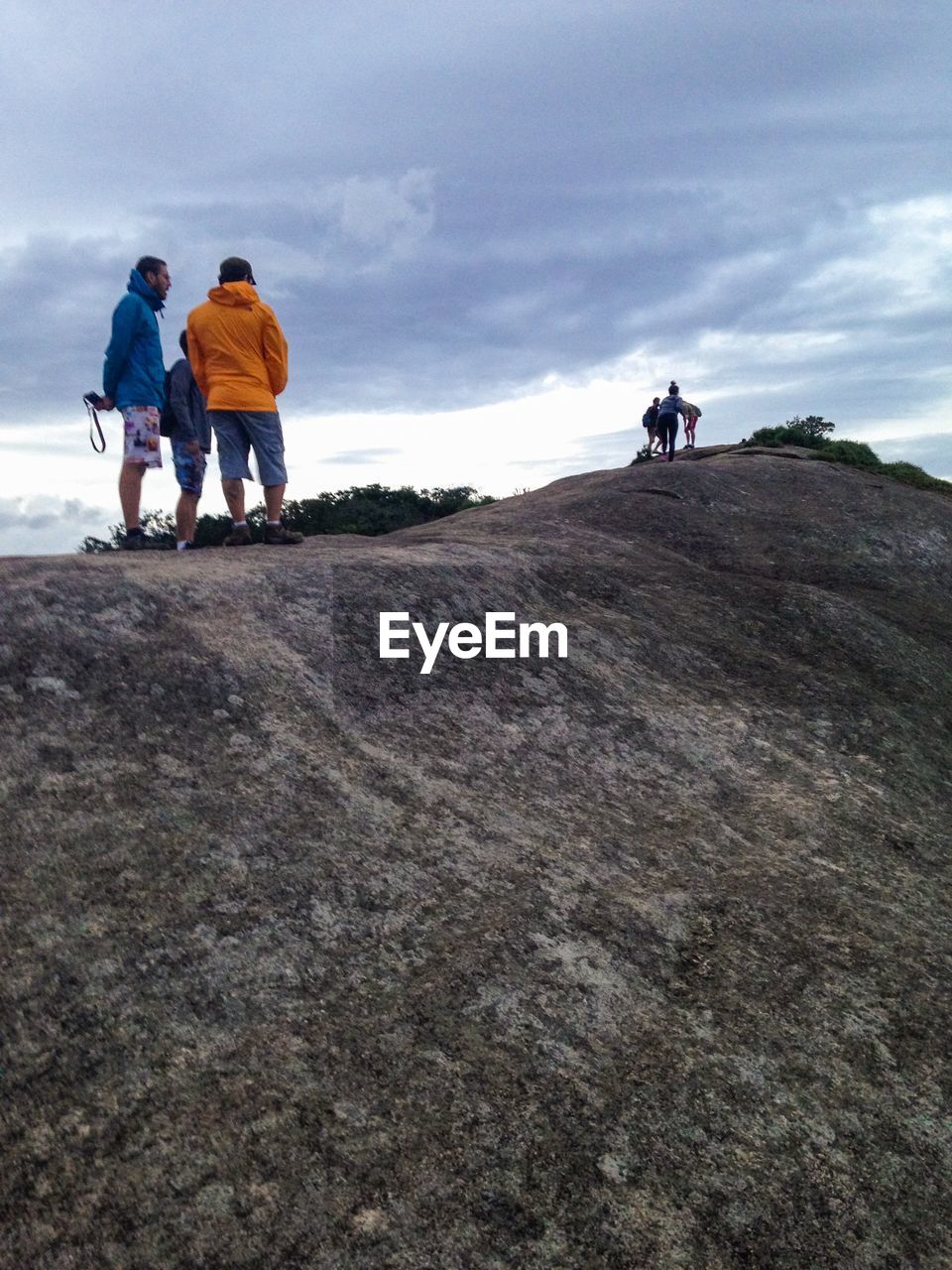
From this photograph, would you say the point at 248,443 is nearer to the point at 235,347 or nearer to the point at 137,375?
the point at 235,347

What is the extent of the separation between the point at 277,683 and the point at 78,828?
5.78 feet

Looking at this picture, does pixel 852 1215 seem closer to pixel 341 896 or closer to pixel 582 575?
pixel 341 896

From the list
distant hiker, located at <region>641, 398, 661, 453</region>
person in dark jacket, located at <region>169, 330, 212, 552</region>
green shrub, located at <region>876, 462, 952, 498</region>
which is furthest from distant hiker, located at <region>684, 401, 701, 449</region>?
person in dark jacket, located at <region>169, 330, 212, 552</region>

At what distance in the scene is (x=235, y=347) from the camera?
9.34 m

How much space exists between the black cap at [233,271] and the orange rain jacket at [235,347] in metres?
0.11

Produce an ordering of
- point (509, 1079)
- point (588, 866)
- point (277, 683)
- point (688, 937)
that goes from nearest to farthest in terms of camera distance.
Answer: point (509, 1079) → point (688, 937) → point (588, 866) → point (277, 683)

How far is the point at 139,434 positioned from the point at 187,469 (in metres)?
0.97

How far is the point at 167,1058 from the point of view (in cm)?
336

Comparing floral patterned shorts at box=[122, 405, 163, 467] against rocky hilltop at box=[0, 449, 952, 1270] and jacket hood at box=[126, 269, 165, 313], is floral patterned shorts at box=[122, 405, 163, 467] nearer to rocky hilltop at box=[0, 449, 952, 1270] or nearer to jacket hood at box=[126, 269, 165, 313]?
jacket hood at box=[126, 269, 165, 313]

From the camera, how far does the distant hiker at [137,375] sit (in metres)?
9.27

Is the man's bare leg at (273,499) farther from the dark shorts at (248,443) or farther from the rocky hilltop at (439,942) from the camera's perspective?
the rocky hilltop at (439,942)

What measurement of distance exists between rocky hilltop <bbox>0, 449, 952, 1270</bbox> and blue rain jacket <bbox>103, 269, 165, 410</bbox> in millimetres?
2509

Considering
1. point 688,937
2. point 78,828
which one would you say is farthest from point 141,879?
point 688,937

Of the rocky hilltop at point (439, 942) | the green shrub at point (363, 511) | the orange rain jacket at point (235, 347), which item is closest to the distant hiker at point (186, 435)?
the orange rain jacket at point (235, 347)
